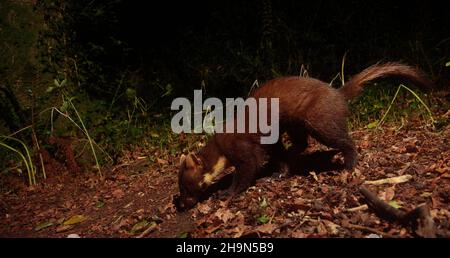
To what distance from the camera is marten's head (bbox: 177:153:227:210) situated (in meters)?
4.94

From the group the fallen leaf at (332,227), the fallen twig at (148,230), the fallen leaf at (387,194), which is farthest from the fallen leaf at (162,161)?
the fallen leaf at (387,194)

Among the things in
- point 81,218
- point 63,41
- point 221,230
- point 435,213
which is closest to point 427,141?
point 435,213

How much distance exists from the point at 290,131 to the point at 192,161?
1.22 m

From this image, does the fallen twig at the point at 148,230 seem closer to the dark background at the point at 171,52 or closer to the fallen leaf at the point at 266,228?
the fallen leaf at the point at 266,228

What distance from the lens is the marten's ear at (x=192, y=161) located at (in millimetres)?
5141

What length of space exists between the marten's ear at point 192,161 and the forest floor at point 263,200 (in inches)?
16.8

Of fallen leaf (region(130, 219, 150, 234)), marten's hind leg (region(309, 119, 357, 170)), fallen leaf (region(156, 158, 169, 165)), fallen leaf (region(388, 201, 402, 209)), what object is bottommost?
fallen leaf (region(130, 219, 150, 234))

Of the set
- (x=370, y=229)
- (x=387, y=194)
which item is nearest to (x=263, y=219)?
(x=370, y=229)

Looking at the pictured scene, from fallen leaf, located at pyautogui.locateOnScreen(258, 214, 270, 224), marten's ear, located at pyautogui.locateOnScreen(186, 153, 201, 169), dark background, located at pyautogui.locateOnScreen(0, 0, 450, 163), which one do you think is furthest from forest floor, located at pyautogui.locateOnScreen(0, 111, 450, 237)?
dark background, located at pyautogui.locateOnScreen(0, 0, 450, 163)

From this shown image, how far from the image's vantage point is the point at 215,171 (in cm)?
534

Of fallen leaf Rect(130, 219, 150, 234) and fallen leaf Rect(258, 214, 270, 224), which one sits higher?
fallen leaf Rect(258, 214, 270, 224)

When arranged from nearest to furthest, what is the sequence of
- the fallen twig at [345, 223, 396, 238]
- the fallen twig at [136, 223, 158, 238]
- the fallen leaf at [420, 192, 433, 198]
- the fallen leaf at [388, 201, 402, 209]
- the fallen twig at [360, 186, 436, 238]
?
the fallen twig at [360, 186, 436, 238] < the fallen twig at [345, 223, 396, 238] < the fallen leaf at [388, 201, 402, 209] < the fallen leaf at [420, 192, 433, 198] < the fallen twig at [136, 223, 158, 238]

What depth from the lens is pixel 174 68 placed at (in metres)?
9.55

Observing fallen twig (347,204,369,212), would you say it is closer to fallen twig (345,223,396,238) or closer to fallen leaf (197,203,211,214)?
fallen twig (345,223,396,238)
